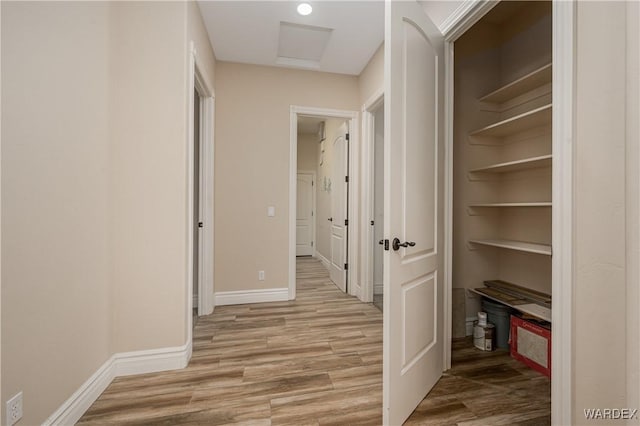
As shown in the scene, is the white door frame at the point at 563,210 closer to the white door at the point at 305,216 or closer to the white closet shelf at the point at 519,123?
the white closet shelf at the point at 519,123

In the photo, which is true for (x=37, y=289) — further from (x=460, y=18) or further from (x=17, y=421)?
(x=460, y=18)

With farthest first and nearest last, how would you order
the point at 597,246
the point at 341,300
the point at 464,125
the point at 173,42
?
the point at 341,300 < the point at 464,125 < the point at 173,42 < the point at 597,246

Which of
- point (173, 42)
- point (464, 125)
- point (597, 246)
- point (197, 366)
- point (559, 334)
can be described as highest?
point (173, 42)

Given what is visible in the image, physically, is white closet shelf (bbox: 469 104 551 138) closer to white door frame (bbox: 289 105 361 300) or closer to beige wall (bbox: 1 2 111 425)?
white door frame (bbox: 289 105 361 300)

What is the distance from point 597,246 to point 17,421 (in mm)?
2468

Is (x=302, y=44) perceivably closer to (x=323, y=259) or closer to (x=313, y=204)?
(x=323, y=259)

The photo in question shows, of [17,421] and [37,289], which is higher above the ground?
[37,289]

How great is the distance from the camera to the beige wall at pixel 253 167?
337 cm

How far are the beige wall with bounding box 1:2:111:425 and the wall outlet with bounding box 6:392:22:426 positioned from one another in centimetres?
4

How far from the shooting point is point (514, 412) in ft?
5.20

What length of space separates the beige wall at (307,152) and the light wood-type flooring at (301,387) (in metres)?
4.72

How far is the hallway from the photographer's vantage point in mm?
1559

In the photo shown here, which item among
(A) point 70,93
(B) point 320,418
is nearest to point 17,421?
(B) point 320,418

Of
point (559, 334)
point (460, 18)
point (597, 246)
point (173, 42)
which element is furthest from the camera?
point (173, 42)
